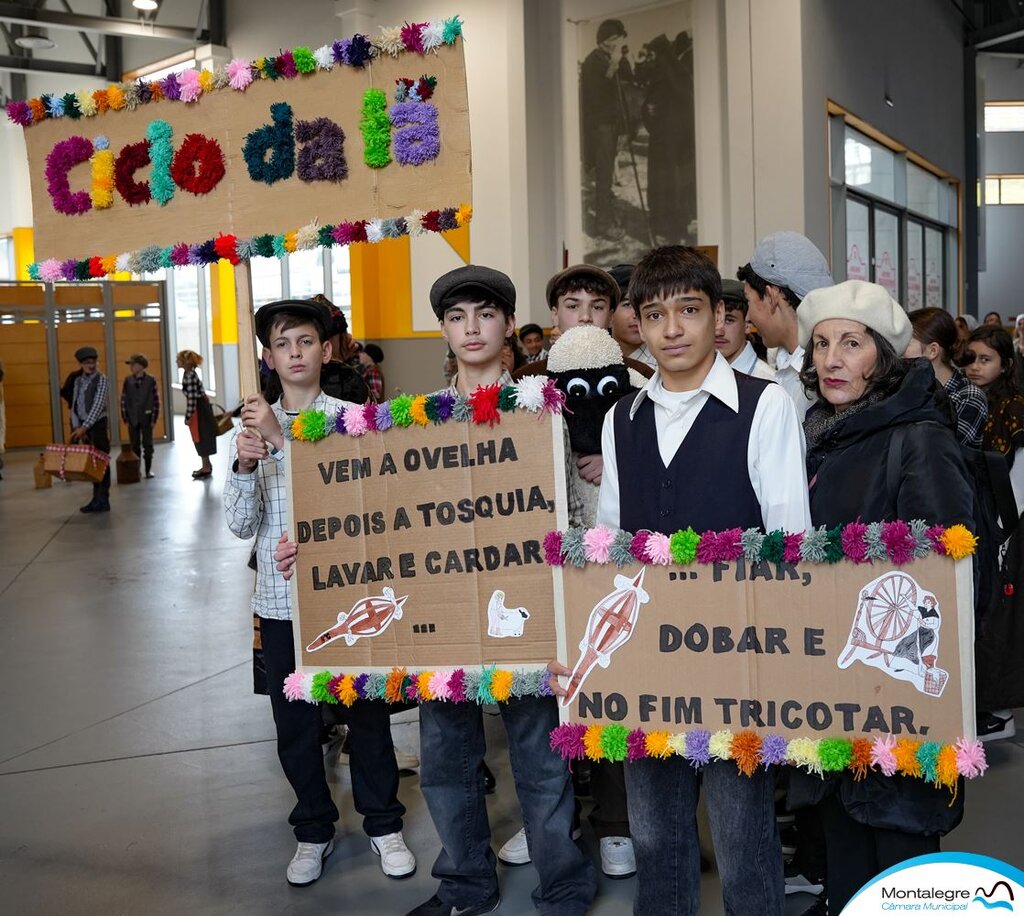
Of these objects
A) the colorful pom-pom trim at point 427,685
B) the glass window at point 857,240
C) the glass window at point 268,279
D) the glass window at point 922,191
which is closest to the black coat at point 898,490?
the colorful pom-pom trim at point 427,685

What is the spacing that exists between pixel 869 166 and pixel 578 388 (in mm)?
11206

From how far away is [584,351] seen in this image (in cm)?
283

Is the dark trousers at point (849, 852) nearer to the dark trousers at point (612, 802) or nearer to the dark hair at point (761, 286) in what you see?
the dark trousers at point (612, 802)

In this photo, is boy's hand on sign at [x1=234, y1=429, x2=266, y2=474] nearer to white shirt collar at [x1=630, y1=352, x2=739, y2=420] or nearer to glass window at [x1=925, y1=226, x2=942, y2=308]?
white shirt collar at [x1=630, y1=352, x2=739, y2=420]

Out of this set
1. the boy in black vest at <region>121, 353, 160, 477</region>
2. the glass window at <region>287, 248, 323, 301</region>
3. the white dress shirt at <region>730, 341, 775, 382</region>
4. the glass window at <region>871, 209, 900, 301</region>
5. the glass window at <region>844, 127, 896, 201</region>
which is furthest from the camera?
the glass window at <region>287, 248, 323, 301</region>

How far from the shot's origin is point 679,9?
11.2 metres

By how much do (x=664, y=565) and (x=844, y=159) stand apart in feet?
34.6

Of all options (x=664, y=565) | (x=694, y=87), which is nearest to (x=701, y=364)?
(x=664, y=565)

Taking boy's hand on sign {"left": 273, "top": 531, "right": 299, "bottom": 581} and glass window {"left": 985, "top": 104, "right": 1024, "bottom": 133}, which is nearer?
boy's hand on sign {"left": 273, "top": 531, "right": 299, "bottom": 581}

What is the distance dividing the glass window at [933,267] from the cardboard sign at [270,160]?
1499 centimetres

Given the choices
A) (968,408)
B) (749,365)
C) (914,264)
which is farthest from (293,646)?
(914,264)

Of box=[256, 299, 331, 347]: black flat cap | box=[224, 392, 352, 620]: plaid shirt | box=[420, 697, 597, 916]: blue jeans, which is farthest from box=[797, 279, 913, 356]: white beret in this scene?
box=[256, 299, 331, 347]: black flat cap

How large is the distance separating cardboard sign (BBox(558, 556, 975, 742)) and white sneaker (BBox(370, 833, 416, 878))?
3.99ft

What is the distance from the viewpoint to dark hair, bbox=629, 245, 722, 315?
2291mm
